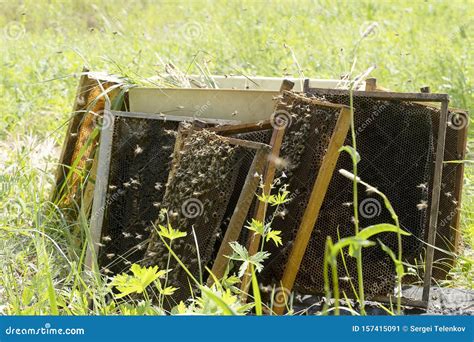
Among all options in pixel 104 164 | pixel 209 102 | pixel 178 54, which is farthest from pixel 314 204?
pixel 178 54

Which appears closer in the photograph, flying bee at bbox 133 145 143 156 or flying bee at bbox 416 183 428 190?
flying bee at bbox 416 183 428 190

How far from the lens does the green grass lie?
4.93m

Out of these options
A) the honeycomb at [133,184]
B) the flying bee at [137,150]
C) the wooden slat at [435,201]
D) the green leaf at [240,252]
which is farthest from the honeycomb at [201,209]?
the wooden slat at [435,201]

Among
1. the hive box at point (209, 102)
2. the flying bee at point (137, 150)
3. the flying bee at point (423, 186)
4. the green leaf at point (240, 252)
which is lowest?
the green leaf at point (240, 252)

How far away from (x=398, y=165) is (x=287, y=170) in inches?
29.4

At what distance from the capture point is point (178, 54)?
30.0 ft

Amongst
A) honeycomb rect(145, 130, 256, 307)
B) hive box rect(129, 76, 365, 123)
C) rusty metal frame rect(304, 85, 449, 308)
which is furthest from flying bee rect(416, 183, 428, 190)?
honeycomb rect(145, 130, 256, 307)

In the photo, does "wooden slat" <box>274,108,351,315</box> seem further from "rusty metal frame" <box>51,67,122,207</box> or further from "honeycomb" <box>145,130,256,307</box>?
"rusty metal frame" <box>51,67,122,207</box>

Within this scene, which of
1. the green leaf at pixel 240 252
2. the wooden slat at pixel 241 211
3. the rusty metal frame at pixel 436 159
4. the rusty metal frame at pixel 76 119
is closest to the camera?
the green leaf at pixel 240 252

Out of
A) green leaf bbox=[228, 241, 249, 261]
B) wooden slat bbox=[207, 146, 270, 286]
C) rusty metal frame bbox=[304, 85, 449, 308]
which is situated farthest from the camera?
rusty metal frame bbox=[304, 85, 449, 308]

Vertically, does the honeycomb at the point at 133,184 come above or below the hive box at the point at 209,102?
below

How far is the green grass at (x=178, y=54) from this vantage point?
4.93 m

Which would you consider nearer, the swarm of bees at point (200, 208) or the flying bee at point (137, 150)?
the swarm of bees at point (200, 208)

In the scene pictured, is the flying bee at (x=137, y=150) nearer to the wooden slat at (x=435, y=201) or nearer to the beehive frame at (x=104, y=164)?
the beehive frame at (x=104, y=164)
